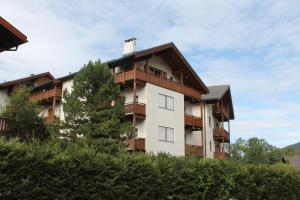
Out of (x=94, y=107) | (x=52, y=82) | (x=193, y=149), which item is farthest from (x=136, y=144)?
(x=52, y=82)

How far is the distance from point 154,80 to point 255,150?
3231 inches

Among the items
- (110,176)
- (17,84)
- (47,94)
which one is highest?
(17,84)

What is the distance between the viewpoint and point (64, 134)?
28.7m

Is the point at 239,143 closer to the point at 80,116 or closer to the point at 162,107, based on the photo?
the point at 162,107

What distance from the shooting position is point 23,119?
93.1ft

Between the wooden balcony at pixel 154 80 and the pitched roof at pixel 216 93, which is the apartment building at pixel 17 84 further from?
the pitched roof at pixel 216 93

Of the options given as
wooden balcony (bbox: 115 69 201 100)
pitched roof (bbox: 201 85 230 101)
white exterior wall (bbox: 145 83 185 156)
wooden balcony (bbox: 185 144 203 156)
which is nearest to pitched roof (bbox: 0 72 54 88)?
wooden balcony (bbox: 115 69 201 100)

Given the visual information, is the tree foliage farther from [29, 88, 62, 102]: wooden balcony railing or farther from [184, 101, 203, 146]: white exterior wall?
[29, 88, 62, 102]: wooden balcony railing

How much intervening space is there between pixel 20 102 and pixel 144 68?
11458 millimetres

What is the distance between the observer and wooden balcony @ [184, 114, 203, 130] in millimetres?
41781

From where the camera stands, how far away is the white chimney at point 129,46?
4194cm

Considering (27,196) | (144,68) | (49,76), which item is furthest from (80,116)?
(49,76)

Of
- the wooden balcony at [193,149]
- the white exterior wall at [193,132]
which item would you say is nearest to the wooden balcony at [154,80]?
the white exterior wall at [193,132]

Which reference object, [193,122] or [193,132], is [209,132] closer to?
[193,132]
